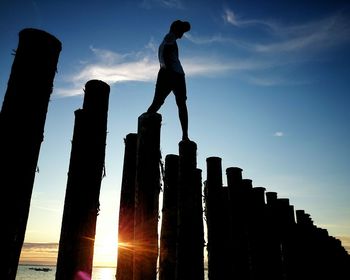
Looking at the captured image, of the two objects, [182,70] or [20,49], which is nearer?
[20,49]

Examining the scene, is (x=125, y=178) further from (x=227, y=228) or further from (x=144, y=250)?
(x=227, y=228)

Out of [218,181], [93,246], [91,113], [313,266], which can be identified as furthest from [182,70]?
[313,266]

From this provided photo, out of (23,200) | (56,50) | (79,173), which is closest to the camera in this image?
(23,200)

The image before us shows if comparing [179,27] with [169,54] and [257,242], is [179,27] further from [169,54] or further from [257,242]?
[257,242]

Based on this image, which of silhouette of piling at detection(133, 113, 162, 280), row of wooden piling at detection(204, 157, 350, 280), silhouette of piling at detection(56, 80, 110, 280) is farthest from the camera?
row of wooden piling at detection(204, 157, 350, 280)

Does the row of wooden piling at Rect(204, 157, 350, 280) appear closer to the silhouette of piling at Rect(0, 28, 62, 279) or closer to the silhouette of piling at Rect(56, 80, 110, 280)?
the silhouette of piling at Rect(56, 80, 110, 280)

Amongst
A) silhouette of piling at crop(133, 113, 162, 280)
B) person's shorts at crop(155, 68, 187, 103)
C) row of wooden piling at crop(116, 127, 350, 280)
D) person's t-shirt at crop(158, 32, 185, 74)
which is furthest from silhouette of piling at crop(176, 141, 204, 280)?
person's t-shirt at crop(158, 32, 185, 74)

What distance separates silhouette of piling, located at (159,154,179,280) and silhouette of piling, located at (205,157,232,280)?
2.42ft

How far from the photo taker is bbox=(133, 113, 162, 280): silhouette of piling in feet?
10.0

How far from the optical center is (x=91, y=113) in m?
3.73

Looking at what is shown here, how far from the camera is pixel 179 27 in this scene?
504 cm

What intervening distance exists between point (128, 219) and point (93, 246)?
3.61ft

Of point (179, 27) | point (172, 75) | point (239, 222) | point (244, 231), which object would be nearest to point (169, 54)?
point (172, 75)

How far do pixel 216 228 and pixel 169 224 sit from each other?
3.08 ft
